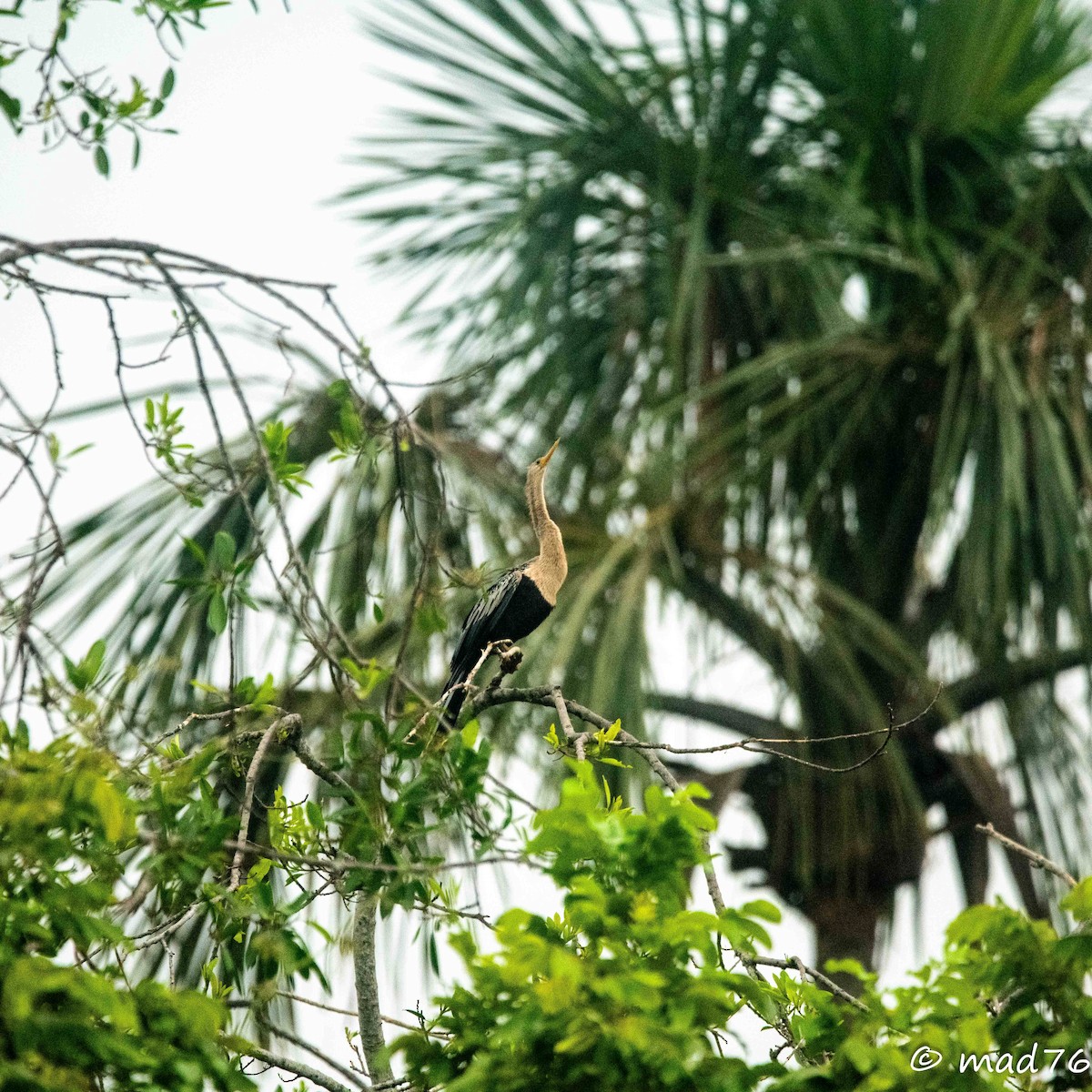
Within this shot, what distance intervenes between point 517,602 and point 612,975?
68.6 inches

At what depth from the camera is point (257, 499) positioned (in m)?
4.10

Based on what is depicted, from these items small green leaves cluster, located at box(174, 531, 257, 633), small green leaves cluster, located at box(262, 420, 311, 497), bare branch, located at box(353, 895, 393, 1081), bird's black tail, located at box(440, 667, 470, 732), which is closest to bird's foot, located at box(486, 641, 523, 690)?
bird's black tail, located at box(440, 667, 470, 732)

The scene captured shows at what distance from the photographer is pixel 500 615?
10.6 ft

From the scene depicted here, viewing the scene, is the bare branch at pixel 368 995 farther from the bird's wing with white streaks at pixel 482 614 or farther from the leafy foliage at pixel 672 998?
the bird's wing with white streaks at pixel 482 614

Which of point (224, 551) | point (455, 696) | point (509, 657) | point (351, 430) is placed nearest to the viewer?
point (224, 551)

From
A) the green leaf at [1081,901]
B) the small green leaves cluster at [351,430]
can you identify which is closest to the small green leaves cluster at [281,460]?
the small green leaves cluster at [351,430]

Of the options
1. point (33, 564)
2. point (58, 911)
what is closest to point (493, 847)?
point (58, 911)

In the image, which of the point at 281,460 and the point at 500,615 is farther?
the point at 500,615

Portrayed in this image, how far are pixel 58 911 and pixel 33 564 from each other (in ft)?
1.26

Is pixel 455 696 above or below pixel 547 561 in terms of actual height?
below

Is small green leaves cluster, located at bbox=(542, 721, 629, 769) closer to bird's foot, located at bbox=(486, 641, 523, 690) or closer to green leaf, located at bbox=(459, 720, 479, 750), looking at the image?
green leaf, located at bbox=(459, 720, 479, 750)

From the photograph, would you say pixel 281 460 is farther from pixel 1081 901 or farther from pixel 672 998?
pixel 1081 901

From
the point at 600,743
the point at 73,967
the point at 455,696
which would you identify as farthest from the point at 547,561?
the point at 73,967

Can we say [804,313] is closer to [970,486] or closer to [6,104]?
[970,486]
